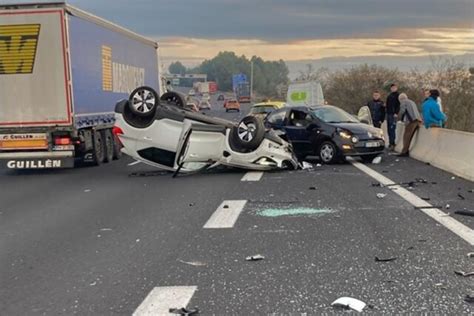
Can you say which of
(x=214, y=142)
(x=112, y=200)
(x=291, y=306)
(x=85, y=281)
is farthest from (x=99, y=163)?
(x=291, y=306)

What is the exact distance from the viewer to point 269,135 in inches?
539

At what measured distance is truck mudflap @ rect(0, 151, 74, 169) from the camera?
14.8m

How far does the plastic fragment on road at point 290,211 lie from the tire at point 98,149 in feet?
28.3

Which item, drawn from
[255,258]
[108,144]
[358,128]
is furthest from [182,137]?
[255,258]

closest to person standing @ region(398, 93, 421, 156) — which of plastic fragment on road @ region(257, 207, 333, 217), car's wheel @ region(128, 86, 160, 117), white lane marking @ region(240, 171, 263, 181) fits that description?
white lane marking @ region(240, 171, 263, 181)

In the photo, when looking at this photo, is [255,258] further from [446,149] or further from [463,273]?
[446,149]

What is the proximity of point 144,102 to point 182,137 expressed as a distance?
112 cm

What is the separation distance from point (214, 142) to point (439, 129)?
5427mm

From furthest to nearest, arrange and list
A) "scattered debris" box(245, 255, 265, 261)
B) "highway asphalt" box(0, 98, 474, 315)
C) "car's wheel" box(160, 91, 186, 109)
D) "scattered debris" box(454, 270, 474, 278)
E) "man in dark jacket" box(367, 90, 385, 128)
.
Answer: "man in dark jacket" box(367, 90, 385, 128), "car's wheel" box(160, 91, 186, 109), "scattered debris" box(245, 255, 265, 261), "scattered debris" box(454, 270, 474, 278), "highway asphalt" box(0, 98, 474, 315)

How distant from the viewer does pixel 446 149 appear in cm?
1383

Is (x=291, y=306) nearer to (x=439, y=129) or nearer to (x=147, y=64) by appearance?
(x=439, y=129)

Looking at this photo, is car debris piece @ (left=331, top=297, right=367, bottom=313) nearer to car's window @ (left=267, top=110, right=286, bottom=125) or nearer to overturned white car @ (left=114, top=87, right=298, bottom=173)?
overturned white car @ (left=114, top=87, right=298, bottom=173)

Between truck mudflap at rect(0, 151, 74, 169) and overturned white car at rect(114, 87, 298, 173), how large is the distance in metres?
2.21

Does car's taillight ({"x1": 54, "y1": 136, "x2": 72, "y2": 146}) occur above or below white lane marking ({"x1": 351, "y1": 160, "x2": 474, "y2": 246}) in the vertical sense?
above
